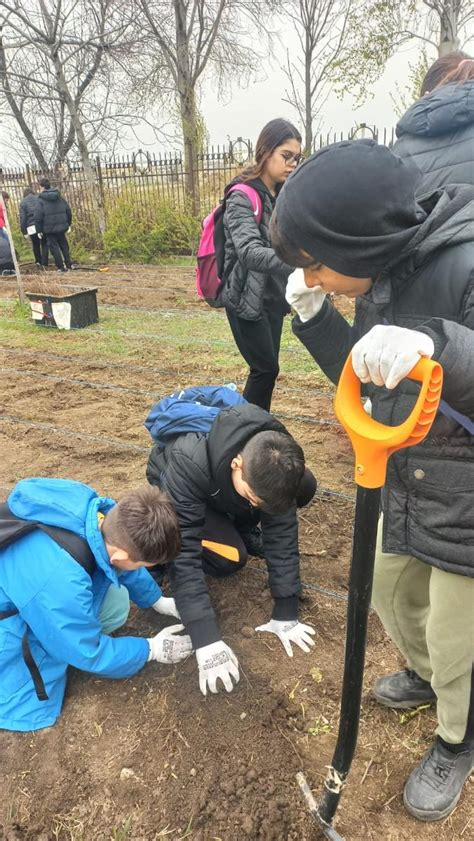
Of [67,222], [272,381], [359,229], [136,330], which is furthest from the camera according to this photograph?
[67,222]

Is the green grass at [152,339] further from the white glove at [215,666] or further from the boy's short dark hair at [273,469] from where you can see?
the white glove at [215,666]

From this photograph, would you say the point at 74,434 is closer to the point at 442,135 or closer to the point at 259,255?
the point at 259,255

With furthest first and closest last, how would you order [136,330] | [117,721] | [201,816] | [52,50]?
[52,50], [136,330], [117,721], [201,816]

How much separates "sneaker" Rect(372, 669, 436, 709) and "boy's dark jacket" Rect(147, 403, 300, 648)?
1.40ft

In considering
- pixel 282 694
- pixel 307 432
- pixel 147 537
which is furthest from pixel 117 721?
pixel 307 432

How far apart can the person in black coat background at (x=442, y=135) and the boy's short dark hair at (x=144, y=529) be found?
1.16 meters

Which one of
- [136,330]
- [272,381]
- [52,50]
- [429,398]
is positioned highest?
[52,50]

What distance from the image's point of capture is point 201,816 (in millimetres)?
1654

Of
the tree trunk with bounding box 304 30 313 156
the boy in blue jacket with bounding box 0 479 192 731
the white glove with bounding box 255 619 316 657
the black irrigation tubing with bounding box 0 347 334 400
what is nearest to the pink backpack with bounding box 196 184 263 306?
the boy in blue jacket with bounding box 0 479 192 731

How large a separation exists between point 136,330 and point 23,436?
10.2ft

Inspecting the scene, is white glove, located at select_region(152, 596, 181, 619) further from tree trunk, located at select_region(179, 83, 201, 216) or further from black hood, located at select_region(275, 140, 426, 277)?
tree trunk, located at select_region(179, 83, 201, 216)

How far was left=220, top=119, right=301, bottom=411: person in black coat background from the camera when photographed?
8.82 ft

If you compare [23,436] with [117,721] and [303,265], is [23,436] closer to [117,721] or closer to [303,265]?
[117,721]

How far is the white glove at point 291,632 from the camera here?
2164mm
